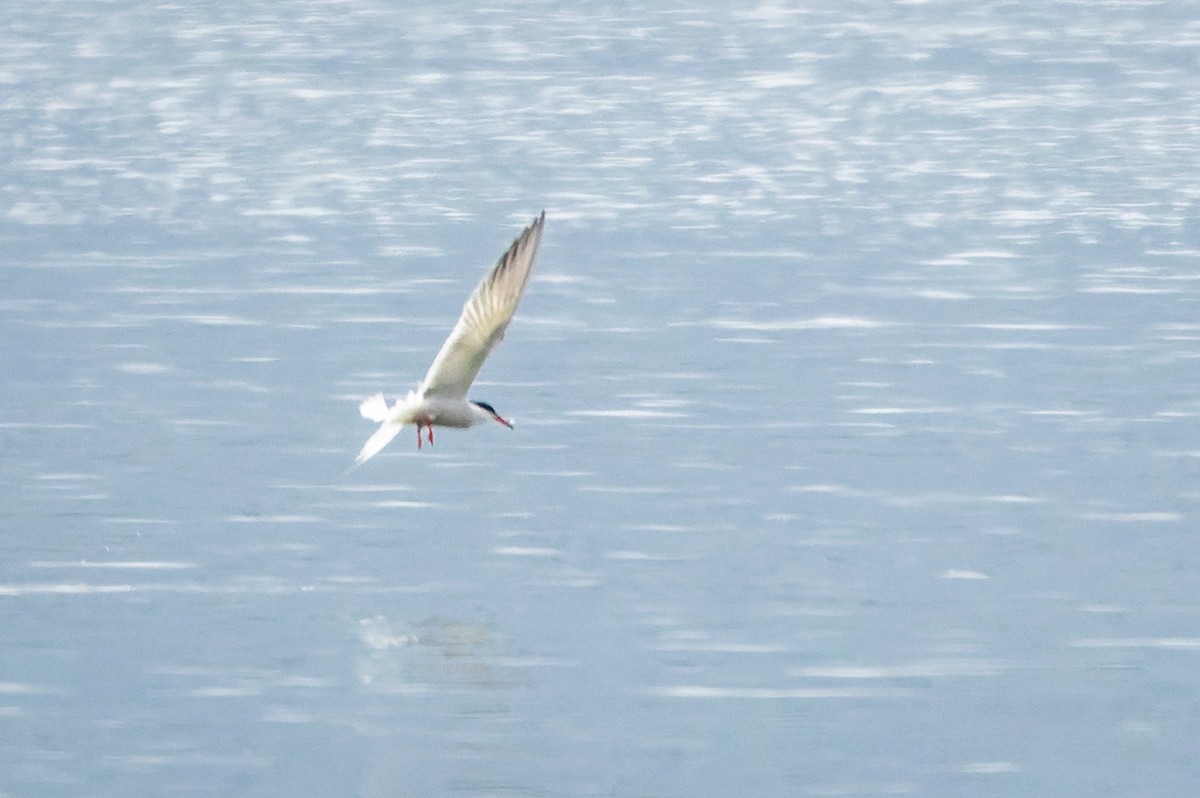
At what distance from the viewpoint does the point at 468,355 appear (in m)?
8.92

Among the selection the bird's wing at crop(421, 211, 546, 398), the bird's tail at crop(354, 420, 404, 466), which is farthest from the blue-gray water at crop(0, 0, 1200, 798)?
the bird's wing at crop(421, 211, 546, 398)

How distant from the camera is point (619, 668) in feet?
25.1

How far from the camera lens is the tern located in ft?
28.2

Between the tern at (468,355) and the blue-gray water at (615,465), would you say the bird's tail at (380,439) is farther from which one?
the blue-gray water at (615,465)

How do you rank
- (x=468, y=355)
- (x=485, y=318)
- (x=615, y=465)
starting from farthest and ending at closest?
Result: (x=615, y=465) → (x=468, y=355) → (x=485, y=318)

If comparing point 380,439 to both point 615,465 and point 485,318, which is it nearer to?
point 485,318

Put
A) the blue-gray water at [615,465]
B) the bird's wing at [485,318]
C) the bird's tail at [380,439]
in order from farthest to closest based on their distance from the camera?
the bird's tail at [380,439] < the bird's wing at [485,318] < the blue-gray water at [615,465]

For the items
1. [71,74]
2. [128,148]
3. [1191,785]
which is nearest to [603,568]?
[1191,785]

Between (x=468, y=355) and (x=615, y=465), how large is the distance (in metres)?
1.29

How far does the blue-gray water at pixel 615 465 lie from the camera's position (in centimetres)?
713

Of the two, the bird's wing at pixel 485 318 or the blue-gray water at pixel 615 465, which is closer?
the blue-gray water at pixel 615 465

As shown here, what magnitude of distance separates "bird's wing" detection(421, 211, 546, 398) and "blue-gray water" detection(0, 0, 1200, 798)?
566mm

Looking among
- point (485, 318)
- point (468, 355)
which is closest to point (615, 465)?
point (468, 355)

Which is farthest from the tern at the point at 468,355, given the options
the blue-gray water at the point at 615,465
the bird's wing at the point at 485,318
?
the blue-gray water at the point at 615,465
